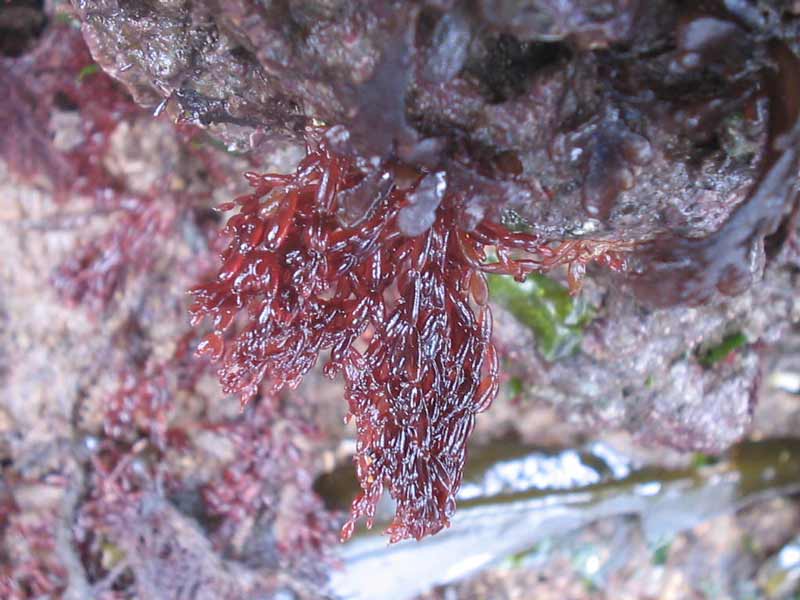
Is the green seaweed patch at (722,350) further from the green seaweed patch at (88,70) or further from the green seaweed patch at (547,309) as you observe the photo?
the green seaweed patch at (88,70)

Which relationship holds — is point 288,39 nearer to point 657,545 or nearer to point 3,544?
point 3,544

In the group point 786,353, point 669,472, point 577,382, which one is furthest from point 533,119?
point 669,472

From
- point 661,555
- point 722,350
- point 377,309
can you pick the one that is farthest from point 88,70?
point 661,555

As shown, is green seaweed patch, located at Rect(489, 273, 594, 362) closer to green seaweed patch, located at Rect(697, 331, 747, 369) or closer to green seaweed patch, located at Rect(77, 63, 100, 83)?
green seaweed patch, located at Rect(697, 331, 747, 369)

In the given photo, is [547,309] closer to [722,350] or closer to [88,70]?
[722,350]

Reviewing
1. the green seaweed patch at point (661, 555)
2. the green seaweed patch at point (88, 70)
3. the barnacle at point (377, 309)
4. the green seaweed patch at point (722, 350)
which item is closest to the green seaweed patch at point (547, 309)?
the green seaweed patch at point (722, 350)

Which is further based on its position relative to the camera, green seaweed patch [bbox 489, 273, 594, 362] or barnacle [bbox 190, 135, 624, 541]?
green seaweed patch [bbox 489, 273, 594, 362]

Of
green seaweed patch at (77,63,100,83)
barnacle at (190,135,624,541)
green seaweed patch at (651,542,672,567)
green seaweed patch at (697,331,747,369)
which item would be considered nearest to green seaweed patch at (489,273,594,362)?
green seaweed patch at (697,331,747,369)
